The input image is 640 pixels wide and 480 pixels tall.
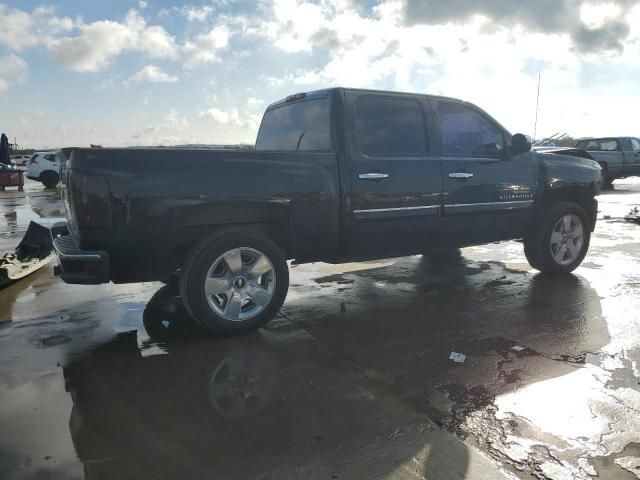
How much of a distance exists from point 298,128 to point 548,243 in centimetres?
329

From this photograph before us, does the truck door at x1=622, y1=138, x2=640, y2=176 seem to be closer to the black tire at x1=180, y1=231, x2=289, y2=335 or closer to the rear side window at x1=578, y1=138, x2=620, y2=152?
the rear side window at x1=578, y1=138, x2=620, y2=152

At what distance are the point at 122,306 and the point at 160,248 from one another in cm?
147

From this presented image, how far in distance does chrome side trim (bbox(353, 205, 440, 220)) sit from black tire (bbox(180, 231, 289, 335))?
0.83 meters

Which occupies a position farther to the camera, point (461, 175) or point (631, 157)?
point (631, 157)

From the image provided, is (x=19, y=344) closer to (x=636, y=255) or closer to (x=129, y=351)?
(x=129, y=351)

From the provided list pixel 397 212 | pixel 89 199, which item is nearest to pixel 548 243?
pixel 397 212

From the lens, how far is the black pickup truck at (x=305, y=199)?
3.79 meters

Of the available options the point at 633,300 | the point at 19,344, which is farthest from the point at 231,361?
the point at 633,300

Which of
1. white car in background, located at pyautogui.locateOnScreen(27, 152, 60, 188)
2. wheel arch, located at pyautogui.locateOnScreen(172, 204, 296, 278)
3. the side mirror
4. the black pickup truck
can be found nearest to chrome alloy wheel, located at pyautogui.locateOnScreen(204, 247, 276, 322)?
the black pickup truck

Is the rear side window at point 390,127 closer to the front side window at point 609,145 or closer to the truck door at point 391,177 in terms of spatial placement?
the truck door at point 391,177

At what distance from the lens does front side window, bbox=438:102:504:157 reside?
17.6 feet

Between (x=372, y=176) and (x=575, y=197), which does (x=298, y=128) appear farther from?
(x=575, y=197)

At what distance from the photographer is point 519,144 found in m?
5.66

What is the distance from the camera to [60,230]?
A: 4.79m
